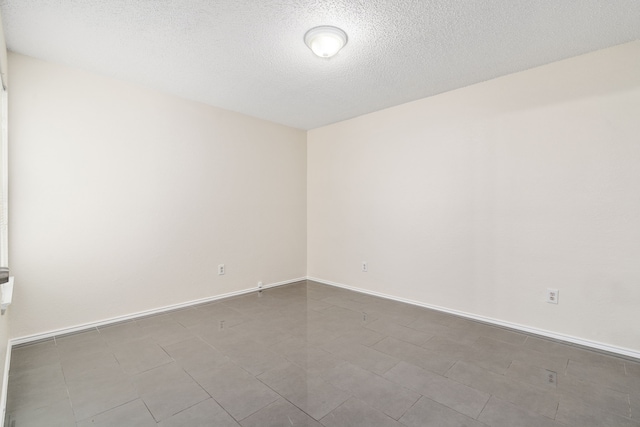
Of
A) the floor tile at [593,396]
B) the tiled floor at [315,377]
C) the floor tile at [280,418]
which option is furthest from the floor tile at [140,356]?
the floor tile at [593,396]

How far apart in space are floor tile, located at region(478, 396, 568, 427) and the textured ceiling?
239cm

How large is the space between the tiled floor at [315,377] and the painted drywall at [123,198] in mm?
421

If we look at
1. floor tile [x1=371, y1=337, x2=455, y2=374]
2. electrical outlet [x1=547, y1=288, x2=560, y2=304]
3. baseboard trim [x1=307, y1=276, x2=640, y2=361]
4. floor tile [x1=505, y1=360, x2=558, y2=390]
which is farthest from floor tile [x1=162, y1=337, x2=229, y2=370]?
electrical outlet [x1=547, y1=288, x2=560, y2=304]

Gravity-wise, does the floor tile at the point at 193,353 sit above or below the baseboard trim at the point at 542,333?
below

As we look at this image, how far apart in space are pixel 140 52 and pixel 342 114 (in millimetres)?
2338

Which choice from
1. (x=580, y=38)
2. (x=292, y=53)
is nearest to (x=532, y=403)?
(x=580, y=38)

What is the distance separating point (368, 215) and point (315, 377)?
2.35m

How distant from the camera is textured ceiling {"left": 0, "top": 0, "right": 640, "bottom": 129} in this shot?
6.06 ft

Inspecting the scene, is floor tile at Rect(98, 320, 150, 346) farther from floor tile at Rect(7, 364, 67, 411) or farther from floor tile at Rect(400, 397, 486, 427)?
floor tile at Rect(400, 397, 486, 427)

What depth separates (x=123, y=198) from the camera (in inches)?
114

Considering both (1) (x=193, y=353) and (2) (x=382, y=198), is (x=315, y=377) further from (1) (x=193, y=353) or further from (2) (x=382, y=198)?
(2) (x=382, y=198)

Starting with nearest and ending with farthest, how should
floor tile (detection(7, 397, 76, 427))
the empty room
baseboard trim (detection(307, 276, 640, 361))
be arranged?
floor tile (detection(7, 397, 76, 427)) < the empty room < baseboard trim (detection(307, 276, 640, 361))

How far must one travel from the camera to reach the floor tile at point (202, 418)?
1512mm

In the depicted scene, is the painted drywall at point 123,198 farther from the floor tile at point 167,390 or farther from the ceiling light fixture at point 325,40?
the ceiling light fixture at point 325,40
